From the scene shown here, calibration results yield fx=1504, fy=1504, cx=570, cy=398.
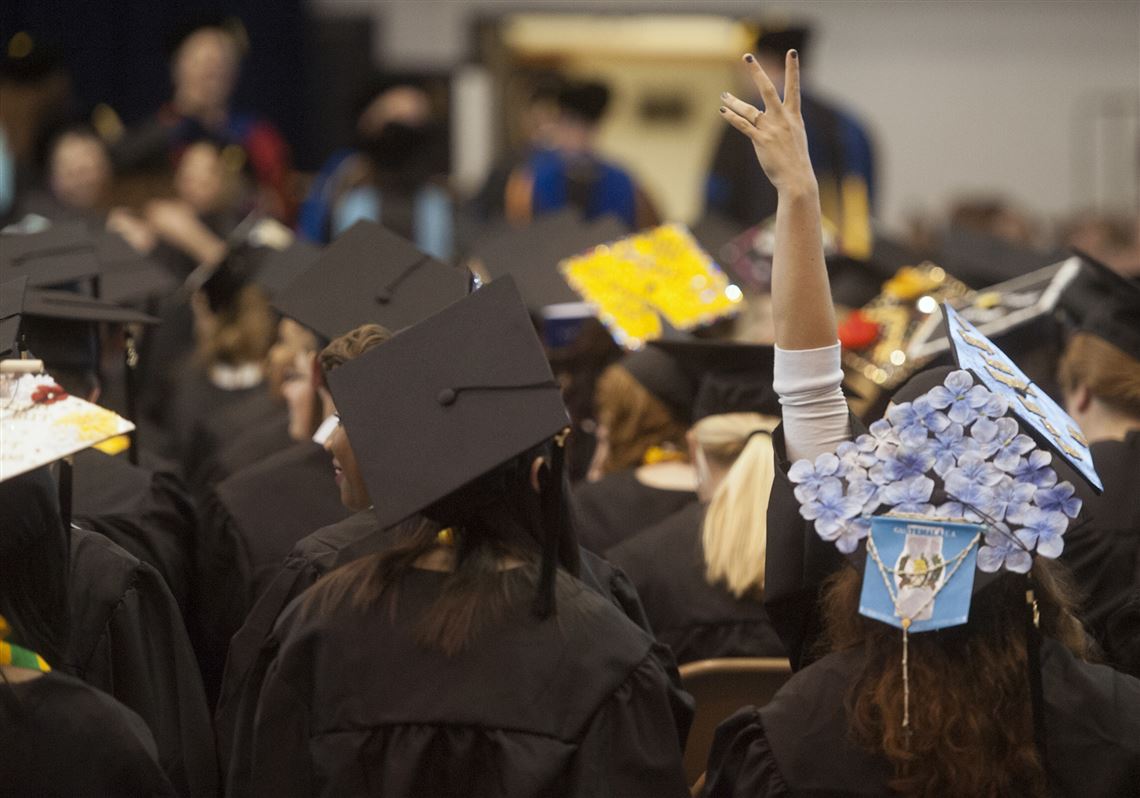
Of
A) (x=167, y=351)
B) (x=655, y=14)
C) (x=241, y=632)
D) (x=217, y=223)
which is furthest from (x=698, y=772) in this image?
(x=655, y=14)

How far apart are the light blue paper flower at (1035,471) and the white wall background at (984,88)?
13216 mm

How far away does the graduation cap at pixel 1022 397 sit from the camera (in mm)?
2420

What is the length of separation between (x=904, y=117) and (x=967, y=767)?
1407 centimetres

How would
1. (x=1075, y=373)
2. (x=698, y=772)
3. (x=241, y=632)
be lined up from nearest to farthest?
1. (x=241, y=632)
2. (x=698, y=772)
3. (x=1075, y=373)

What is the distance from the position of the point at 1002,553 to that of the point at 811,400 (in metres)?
0.41

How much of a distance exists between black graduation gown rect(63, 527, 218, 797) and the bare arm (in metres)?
1.40

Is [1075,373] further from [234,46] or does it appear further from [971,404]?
[234,46]

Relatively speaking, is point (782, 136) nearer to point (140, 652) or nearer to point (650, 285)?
point (140, 652)

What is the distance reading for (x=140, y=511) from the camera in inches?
146

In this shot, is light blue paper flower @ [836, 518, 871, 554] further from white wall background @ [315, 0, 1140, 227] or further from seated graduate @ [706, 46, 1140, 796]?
white wall background @ [315, 0, 1140, 227]

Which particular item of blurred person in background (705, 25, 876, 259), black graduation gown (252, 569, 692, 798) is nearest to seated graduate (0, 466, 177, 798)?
black graduation gown (252, 569, 692, 798)

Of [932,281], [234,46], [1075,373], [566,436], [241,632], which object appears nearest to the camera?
[566,436]

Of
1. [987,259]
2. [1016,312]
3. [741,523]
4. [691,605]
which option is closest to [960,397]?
[741,523]

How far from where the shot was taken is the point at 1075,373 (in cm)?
396
